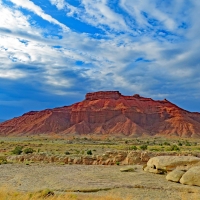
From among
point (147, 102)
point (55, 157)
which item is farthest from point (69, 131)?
point (55, 157)

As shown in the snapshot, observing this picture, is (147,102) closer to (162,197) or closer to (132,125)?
(132,125)

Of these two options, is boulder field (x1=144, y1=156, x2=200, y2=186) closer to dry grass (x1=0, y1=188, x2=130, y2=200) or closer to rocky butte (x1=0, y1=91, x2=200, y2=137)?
dry grass (x1=0, y1=188, x2=130, y2=200)

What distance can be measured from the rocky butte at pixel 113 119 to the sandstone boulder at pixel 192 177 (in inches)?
4018

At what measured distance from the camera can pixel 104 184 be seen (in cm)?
1691

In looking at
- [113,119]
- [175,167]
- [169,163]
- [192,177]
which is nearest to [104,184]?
[192,177]

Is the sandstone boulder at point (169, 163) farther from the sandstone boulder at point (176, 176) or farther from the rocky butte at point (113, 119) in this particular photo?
the rocky butte at point (113, 119)

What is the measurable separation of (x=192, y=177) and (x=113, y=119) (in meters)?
118

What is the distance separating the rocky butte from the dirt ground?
99.6 m

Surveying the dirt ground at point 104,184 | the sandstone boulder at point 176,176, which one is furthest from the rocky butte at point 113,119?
the sandstone boulder at point 176,176

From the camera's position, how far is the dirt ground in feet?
48.2

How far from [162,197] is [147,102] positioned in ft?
462

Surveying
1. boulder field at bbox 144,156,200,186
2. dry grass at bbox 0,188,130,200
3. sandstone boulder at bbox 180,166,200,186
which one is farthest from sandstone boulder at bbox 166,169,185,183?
dry grass at bbox 0,188,130,200

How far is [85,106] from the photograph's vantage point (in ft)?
478

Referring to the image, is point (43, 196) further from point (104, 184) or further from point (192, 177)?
point (192, 177)
